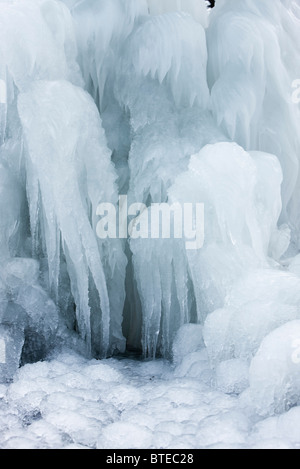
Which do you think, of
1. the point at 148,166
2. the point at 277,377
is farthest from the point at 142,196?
the point at 277,377

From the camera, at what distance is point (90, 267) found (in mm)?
3252

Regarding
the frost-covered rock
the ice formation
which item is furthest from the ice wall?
the frost-covered rock

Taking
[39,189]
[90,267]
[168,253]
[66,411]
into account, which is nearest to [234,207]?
[168,253]

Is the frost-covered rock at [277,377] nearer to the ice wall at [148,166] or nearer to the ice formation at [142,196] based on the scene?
the ice formation at [142,196]

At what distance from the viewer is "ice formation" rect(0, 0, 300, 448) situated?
9.34ft

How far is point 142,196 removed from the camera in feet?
11.6

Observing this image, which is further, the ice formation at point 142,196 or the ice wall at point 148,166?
the ice wall at point 148,166

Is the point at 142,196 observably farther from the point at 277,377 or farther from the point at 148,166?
the point at 277,377

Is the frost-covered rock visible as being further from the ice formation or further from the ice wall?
the ice wall

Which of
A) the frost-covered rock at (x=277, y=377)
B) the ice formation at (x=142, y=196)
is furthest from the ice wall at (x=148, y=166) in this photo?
the frost-covered rock at (x=277, y=377)

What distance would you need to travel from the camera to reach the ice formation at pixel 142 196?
112 inches

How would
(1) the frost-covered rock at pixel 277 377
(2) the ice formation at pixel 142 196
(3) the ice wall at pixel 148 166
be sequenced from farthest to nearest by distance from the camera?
(3) the ice wall at pixel 148 166 < (2) the ice formation at pixel 142 196 < (1) the frost-covered rock at pixel 277 377

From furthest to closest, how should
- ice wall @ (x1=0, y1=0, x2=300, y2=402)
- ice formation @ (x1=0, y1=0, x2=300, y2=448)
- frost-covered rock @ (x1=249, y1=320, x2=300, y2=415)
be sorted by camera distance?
ice wall @ (x1=0, y1=0, x2=300, y2=402) → ice formation @ (x1=0, y1=0, x2=300, y2=448) → frost-covered rock @ (x1=249, y1=320, x2=300, y2=415)

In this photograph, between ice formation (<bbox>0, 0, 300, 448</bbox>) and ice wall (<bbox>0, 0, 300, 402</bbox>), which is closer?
ice formation (<bbox>0, 0, 300, 448</bbox>)
